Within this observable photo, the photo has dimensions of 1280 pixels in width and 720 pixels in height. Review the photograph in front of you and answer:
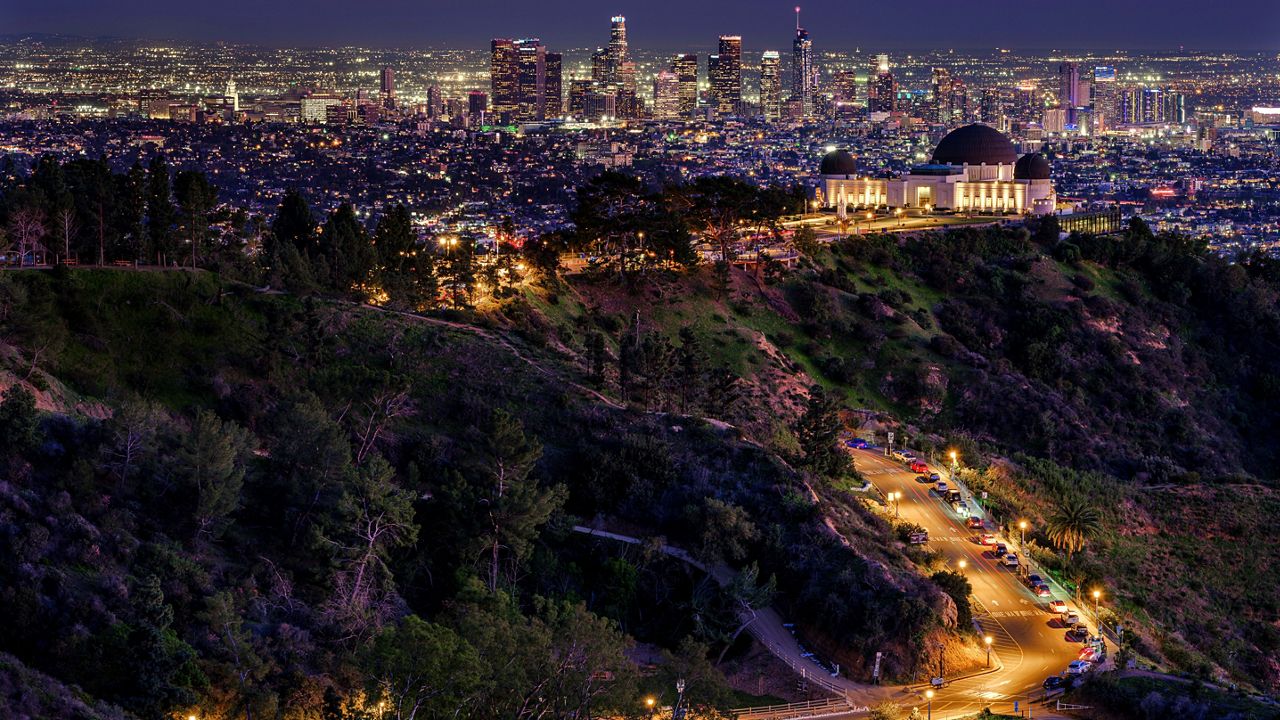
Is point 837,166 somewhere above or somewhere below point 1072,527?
above

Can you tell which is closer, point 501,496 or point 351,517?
point 351,517

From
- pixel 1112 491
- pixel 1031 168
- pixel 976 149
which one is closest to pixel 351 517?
pixel 1112 491

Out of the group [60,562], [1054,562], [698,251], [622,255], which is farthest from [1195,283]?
[60,562]

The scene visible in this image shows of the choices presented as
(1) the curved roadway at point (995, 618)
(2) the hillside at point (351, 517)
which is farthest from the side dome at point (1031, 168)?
(2) the hillside at point (351, 517)

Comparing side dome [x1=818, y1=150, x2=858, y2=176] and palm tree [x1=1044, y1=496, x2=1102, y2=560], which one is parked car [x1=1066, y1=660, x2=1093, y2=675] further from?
side dome [x1=818, y1=150, x2=858, y2=176]

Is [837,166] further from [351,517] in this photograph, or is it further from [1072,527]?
[351,517]

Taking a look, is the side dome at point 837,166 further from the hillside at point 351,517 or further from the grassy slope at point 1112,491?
the hillside at point 351,517

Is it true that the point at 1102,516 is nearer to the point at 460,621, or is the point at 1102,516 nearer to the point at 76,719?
the point at 460,621
